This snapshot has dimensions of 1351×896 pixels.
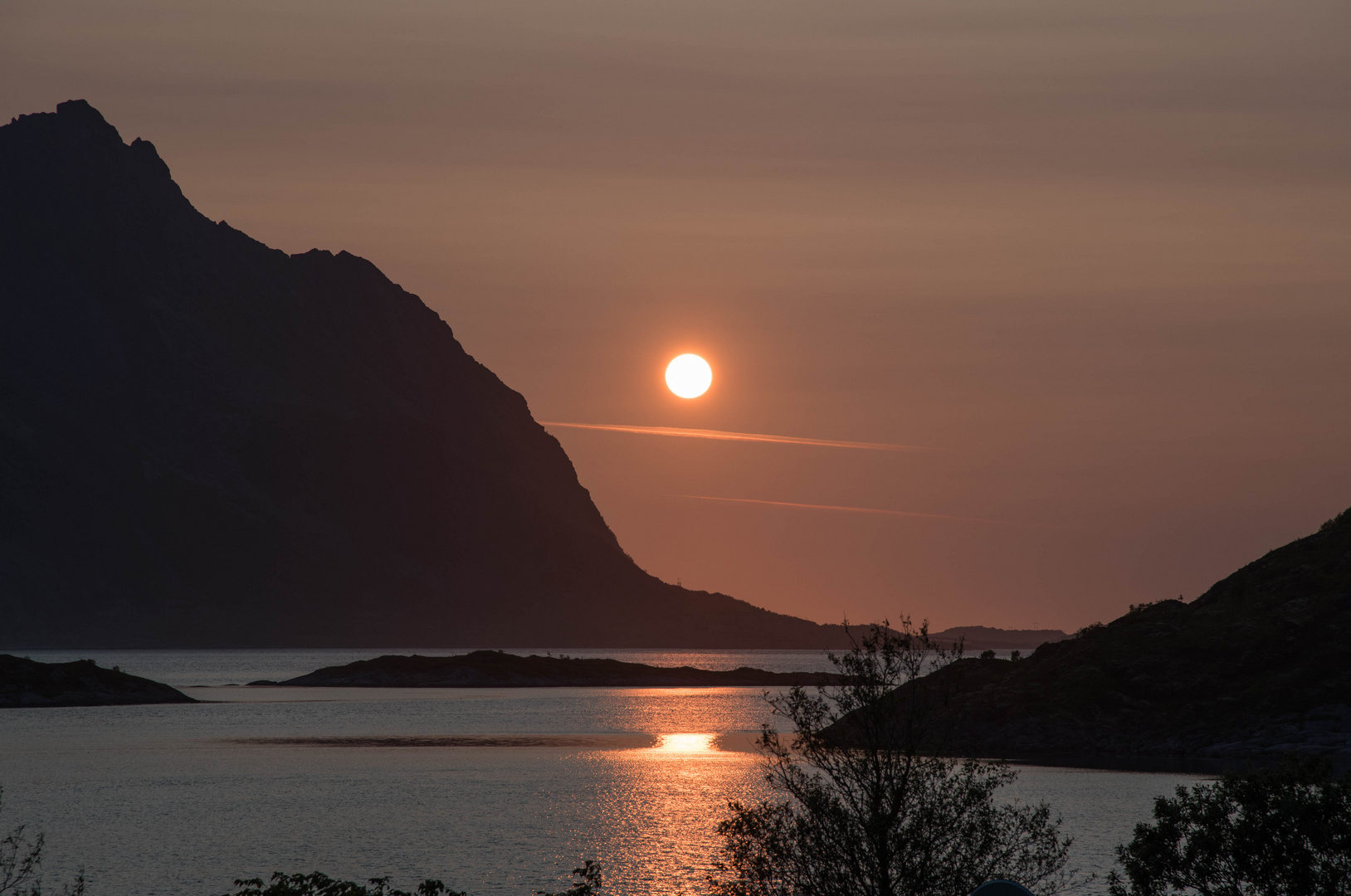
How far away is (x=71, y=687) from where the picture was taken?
18375 centimetres

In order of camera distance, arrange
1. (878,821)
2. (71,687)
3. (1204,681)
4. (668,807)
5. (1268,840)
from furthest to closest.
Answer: (71,687) < (1204,681) < (668,807) < (878,821) < (1268,840)

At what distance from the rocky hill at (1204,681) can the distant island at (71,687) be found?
120318 millimetres

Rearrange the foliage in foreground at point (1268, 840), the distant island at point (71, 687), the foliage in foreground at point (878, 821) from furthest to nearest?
the distant island at point (71, 687) < the foliage in foreground at point (878, 821) < the foliage in foreground at point (1268, 840)

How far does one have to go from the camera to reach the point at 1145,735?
363ft

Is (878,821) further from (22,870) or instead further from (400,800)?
(400,800)

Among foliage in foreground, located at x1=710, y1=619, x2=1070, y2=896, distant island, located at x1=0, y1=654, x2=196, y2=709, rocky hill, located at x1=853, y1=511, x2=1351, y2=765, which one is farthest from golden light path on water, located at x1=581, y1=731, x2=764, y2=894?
distant island, located at x1=0, y1=654, x2=196, y2=709

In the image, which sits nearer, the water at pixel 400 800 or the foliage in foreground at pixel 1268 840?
the foliage in foreground at pixel 1268 840

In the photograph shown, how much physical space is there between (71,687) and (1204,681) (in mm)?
145366

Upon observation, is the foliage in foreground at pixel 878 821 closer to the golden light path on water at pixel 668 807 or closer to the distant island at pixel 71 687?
the golden light path on water at pixel 668 807

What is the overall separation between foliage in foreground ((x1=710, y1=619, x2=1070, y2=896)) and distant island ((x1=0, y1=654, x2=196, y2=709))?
16871cm

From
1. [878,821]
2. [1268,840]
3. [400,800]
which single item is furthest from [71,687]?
[1268,840]

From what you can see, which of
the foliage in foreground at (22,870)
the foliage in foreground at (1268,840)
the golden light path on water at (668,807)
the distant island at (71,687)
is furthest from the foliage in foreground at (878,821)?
the distant island at (71,687)

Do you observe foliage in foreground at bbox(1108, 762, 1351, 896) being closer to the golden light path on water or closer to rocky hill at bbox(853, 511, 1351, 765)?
the golden light path on water

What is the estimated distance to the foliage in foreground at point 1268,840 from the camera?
29.1 meters
